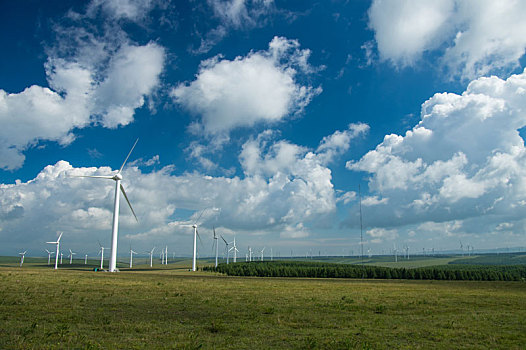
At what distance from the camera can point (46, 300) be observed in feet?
97.9

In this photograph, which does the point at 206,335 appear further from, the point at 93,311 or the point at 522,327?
the point at 522,327

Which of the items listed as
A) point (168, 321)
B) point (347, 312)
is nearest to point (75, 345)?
point (168, 321)

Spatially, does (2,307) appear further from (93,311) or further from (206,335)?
(206,335)

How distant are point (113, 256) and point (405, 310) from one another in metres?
88.5

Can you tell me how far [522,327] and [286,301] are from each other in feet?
64.0

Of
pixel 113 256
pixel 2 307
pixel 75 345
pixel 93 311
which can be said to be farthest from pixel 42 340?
pixel 113 256

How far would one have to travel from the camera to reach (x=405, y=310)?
30125 millimetres

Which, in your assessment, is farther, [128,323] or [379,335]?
[128,323]

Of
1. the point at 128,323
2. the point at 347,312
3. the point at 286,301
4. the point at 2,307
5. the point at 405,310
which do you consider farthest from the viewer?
the point at 286,301

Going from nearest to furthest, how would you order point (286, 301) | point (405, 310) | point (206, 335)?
point (206, 335) → point (405, 310) → point (286, 301)

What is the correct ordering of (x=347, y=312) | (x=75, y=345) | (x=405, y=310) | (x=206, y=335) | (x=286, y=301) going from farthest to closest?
(x=286, y=301)
(x=405, y=310)
(x=347, y=312)
(x=206, y=335)
(x=75, y=345)

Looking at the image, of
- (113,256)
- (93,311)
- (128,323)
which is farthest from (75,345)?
(113,256)

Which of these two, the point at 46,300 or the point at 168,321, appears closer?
the point at 168,321

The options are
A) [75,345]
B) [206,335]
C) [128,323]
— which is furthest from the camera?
[128,323]
